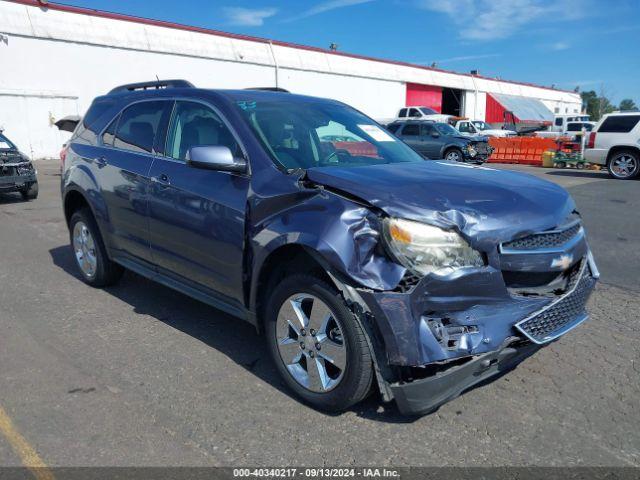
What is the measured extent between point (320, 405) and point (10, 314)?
317cm

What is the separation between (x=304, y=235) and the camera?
9.66ft

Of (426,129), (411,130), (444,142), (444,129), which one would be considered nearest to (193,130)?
(444,142)

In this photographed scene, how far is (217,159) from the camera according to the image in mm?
3367

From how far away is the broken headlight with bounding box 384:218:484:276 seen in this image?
8.82 ft

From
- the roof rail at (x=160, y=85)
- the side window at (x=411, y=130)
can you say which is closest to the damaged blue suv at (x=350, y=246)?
the roof rail at (x=160, y=85)

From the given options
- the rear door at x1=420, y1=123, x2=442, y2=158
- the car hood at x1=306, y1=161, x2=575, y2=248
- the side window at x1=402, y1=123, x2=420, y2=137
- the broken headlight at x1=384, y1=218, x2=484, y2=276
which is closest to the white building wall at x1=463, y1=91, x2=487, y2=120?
the side window at x1=402, y1=123, x2=420, y2=137

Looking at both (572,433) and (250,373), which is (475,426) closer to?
(572,433)

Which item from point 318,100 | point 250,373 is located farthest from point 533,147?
A: point 250,373

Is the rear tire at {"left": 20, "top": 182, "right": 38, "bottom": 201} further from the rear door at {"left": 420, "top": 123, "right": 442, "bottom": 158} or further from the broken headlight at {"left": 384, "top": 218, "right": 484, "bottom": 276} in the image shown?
the rear door at {"left": 420, "top": 123, "right": 442, "bottom": 158}

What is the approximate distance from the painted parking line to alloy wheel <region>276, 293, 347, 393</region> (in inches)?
53.4

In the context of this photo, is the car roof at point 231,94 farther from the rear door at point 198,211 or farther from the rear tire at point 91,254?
the rear tire at point 91,254

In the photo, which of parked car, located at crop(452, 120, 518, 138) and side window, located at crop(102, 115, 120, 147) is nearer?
side window, located at crop(102, 115, 120, 147)

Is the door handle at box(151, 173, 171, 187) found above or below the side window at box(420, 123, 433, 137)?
above

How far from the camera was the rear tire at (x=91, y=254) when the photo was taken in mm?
5199
